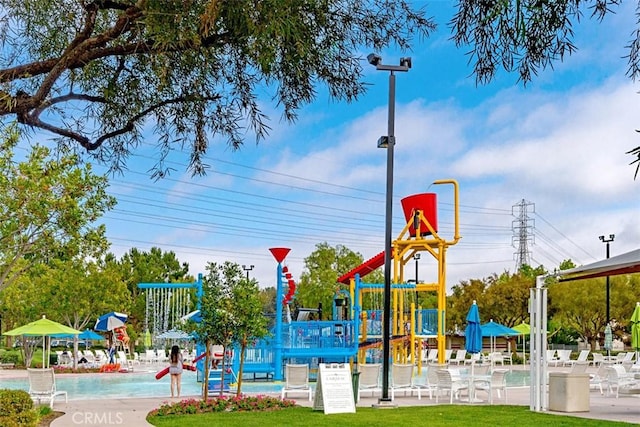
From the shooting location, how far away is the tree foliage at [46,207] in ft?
59.4

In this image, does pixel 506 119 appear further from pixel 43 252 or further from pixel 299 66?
pixel 299 66

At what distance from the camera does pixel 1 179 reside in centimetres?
1820

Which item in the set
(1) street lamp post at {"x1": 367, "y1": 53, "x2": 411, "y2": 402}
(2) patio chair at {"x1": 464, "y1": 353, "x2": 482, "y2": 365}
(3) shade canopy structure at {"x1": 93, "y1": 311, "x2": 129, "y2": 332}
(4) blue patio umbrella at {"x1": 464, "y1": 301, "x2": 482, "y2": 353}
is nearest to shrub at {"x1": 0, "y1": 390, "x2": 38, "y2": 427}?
(1) street lamp post at {"x1": 367, "y1": 53, "x2": 411, "y2": 402}

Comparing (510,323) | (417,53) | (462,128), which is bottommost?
(510,323)

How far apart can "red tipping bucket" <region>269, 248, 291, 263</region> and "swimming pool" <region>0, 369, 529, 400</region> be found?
12.2ft

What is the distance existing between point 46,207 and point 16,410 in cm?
766

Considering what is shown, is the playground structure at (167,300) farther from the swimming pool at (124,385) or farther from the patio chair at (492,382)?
the patio chair at (492,382)

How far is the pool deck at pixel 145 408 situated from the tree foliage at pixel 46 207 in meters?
3.61

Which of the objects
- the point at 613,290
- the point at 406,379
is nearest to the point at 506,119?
the point at 406,379

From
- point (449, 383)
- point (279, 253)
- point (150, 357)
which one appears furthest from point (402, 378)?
point (150, 357)

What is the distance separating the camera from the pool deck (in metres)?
14.2

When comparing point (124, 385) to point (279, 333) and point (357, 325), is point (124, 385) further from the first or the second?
point (357, 325)

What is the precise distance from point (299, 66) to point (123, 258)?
170 ft

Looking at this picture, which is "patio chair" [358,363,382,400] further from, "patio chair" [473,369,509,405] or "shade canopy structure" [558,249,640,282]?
"shade canopy structure" [558,249,640,282]
